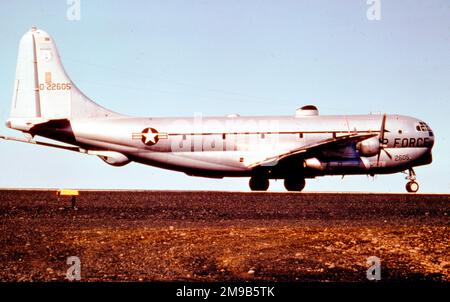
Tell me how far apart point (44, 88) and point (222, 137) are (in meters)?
15.0

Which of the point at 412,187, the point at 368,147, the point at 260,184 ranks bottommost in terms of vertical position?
the point at 412,187

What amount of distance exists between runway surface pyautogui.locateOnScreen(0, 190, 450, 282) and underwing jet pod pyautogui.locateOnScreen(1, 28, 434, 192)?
43.9 ft

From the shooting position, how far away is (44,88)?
38250 millimetres

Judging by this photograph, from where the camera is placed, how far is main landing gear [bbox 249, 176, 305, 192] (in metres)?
37.2

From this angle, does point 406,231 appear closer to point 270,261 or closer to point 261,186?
point 270,261

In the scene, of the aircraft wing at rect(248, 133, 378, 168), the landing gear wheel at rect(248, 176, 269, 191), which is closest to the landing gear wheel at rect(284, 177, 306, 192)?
the landing gear wheel at rect(248, 176, 269, 191)

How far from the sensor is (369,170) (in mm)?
37875

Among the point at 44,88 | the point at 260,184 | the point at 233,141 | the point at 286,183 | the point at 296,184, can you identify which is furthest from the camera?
the point at 44,88

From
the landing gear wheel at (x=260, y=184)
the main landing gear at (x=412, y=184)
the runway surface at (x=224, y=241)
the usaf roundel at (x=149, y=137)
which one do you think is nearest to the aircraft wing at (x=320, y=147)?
the landing gear wheel at (x=260, y=184)

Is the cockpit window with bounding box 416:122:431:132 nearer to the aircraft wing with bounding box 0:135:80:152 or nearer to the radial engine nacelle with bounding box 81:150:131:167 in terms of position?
the radial engine nacelle with bounding box 81:150:131:167

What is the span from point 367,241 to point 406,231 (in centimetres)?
228

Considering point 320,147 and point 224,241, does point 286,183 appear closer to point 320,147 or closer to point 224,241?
point 320,147

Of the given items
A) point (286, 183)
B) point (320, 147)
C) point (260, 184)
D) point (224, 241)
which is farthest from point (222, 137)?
point (224, 241)

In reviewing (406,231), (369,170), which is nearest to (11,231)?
(406,231)
